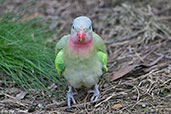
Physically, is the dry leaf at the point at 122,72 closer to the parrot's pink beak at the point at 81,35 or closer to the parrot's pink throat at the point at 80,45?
the parrot's pink throat at the point at 80,45

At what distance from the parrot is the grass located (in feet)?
1.72

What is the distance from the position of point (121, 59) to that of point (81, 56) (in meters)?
1.33

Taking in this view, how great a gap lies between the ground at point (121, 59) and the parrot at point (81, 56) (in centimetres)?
30

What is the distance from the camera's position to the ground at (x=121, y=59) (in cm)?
324

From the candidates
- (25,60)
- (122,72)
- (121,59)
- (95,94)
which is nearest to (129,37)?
(121,59)

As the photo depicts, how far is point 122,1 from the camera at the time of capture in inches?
224

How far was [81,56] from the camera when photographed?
119 inches

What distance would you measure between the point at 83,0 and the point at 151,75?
2.97m

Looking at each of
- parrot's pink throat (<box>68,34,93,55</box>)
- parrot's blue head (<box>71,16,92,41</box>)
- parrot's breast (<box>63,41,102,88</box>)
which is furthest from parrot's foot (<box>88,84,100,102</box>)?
parrot's blue head (<box>71,16,92,41</box>)

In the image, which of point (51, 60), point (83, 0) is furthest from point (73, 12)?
point (51, 60)

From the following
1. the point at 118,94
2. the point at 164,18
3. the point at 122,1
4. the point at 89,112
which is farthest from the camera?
the point at 122,1

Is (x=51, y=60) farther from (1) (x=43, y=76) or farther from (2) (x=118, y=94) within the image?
(2) (x=118, y=94)

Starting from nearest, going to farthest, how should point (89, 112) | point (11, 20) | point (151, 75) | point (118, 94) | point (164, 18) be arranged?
point (89, 112) < point (118, 94) < point (151, 75) < point (11, 20) < point (164, 18)

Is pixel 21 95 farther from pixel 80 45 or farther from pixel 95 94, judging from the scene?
pixel 80 45
